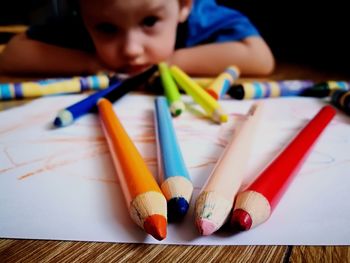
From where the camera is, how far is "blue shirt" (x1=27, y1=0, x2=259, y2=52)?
0.63 meters

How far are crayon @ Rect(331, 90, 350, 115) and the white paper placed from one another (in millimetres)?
17

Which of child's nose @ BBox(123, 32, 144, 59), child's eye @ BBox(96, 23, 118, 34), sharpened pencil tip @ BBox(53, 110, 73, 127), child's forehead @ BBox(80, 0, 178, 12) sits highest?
child's forehead @ BBox(80, 0, 178, 12)

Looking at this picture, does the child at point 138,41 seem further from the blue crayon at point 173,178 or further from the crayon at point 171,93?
the blue crayon at point 173,178

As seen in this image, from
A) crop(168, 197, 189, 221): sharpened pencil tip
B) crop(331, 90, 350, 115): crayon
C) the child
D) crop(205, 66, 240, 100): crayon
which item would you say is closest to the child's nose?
the child

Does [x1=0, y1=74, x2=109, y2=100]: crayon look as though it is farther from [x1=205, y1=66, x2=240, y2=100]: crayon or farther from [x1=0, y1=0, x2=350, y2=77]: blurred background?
[x1=0, y1=0, x2=350, y2=77]: blurred background

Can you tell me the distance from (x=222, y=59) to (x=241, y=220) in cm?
46

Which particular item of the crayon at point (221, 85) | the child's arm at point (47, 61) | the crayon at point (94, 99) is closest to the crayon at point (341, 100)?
the crayon at point (221, 85)

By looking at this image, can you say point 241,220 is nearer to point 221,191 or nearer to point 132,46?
point 221,191

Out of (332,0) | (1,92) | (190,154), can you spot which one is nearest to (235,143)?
(190,154)

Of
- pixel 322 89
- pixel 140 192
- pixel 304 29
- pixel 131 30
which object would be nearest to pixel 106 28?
pixel 131 30

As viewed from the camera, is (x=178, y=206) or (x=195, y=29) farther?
(x=195, y=29)

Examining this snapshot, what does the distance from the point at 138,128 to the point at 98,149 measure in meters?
0.06

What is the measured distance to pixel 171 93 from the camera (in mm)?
375

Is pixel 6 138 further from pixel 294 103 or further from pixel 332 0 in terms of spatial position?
pixel 332 0
